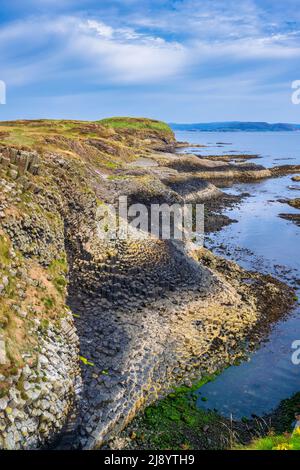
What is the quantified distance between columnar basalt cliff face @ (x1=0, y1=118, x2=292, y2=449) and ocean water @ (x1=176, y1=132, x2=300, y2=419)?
1.28 metres

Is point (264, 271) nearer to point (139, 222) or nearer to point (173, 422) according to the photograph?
point (139, 222)

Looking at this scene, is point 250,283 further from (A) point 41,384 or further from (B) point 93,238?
(A) point 41,384

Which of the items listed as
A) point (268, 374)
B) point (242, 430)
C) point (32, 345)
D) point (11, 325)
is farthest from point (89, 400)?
point (268, 374)

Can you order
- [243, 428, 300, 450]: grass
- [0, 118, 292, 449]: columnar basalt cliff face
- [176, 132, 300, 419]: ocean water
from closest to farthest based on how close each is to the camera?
[243, 428, 300, 450]: grass, [0, 118, 292, 449]: columnar basalt cliff face, [176, 132, 300, 419]: ocean water

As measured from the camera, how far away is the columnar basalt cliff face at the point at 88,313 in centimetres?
1639

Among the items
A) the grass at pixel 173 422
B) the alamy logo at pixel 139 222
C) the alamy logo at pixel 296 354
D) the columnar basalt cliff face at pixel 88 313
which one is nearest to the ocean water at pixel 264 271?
the alamy logo at pixel 296 354

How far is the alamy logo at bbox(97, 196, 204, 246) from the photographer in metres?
33.2

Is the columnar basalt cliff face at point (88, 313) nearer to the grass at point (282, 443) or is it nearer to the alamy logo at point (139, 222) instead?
the alamy logo at point (139, 222)

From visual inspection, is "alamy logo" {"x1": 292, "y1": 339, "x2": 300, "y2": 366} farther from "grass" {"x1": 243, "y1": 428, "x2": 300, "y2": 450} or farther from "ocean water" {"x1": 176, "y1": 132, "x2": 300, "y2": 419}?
"grass" {"x1": 243, "y1": 428, "x2": 300, "y2": 450}

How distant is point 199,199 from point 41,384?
5824 centimetres

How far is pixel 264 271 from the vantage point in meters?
38.8

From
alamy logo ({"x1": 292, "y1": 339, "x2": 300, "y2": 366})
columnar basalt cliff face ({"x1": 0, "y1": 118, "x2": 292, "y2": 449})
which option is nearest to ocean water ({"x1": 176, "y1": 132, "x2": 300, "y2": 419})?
alamy logo ({"x1": 292, "y1": 339, "x2": 300, "y2": 366})

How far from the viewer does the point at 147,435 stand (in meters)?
17.1

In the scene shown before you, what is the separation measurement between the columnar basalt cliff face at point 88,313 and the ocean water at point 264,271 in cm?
128
